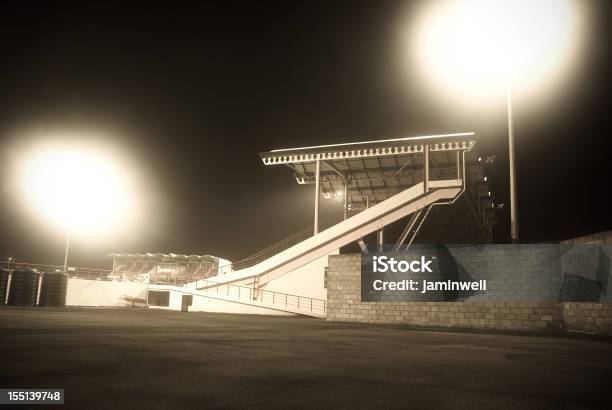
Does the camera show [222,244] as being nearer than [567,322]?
No

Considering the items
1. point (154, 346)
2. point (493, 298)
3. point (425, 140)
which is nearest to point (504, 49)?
point (425, 140)

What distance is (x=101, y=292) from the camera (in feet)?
96.3

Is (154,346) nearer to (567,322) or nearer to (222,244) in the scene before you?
(567,322)

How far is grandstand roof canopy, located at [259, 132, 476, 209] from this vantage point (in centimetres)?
2127

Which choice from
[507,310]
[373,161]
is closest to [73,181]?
[373,161]

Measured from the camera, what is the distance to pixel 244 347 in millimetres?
7789

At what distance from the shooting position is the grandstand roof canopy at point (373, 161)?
69.8 feet

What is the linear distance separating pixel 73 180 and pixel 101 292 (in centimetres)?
911

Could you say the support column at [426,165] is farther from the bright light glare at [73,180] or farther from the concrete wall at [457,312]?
the bright light glare at [73,180]

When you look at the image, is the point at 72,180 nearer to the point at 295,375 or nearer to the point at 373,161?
the point at 373,161

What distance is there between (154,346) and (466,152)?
18.2 metres

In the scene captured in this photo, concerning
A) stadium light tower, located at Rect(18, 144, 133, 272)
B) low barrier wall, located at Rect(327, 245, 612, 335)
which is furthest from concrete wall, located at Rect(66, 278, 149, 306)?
low barrier wall, located at Rect(327, 245, 612, 335)

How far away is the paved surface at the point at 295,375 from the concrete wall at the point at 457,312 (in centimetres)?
616

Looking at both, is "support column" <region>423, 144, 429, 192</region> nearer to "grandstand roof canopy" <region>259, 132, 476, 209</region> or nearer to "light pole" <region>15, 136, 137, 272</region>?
"grandstand roof canopy" <region>259, 132, 476, 209</region>
